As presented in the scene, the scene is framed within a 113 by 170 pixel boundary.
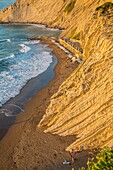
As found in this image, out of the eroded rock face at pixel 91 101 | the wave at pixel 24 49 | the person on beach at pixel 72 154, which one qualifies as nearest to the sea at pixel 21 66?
the wave at pixel 24 49

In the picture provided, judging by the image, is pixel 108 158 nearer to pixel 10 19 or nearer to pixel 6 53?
pixel 6 53

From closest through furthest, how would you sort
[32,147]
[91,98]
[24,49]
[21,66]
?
[91,98] → [32,147] → [21,66] → [24,49]

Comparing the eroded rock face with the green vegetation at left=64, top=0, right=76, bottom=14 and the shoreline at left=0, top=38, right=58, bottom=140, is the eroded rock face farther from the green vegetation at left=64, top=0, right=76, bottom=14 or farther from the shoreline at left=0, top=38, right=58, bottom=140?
the green vegetation at left=64, top=0, right=76, bottom=14

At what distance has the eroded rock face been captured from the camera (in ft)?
61.8

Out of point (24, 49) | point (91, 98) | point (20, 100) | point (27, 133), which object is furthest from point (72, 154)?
point (24, 49)

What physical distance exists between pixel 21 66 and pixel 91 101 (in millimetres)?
25337

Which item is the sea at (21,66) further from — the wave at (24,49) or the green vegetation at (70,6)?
the green vegetation at (70,6)

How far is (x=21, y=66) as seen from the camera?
141 feet

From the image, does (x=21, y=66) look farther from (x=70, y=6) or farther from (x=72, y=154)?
(x=70, y=6)

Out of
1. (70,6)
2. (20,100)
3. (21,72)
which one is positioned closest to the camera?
(20,100)

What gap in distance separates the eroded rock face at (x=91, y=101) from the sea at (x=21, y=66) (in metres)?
7.36

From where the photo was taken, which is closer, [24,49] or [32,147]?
[32,147]

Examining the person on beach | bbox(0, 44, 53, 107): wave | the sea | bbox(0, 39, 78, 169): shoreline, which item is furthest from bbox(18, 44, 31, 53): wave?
the person on beach

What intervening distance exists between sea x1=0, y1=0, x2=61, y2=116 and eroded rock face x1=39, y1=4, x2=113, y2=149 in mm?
7364
